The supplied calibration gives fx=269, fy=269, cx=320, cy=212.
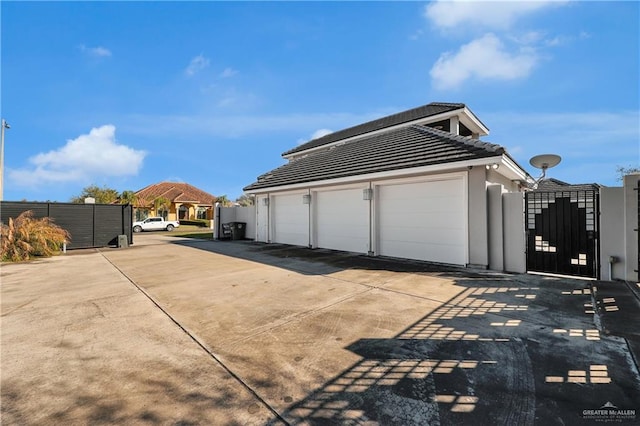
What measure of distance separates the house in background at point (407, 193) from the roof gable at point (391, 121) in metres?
0.09

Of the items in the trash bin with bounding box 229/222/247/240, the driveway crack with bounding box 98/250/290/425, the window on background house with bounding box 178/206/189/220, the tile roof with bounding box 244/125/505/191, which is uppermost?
the tile roof with bounding box 244/125/505/191

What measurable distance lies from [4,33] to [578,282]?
1852 cm

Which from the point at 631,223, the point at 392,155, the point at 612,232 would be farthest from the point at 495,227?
the point at 392,155

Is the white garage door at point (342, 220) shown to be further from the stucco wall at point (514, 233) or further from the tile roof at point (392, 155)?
the stucco wall at point (514, 233)

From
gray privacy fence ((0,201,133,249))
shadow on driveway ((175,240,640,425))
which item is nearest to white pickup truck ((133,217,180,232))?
gray privacy fence ((0,201,133,249))

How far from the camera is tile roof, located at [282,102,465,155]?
1252 centimetres

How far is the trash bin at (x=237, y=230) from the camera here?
1764cm

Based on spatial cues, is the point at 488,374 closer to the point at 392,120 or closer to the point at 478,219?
the point at 478,219

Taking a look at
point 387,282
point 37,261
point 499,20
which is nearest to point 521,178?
point 499,20

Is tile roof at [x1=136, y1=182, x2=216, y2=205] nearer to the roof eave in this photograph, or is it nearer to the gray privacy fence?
the gray privacy fence

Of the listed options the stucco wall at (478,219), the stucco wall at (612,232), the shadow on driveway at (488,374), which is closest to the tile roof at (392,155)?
the stucco wall at (478,219)

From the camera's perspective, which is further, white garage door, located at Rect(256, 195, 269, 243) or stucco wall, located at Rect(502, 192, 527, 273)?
white garage door, located at Rect(256, 195, 269, 243)

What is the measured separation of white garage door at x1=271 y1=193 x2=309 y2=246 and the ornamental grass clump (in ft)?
31.7

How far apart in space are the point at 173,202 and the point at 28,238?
24763 mm
